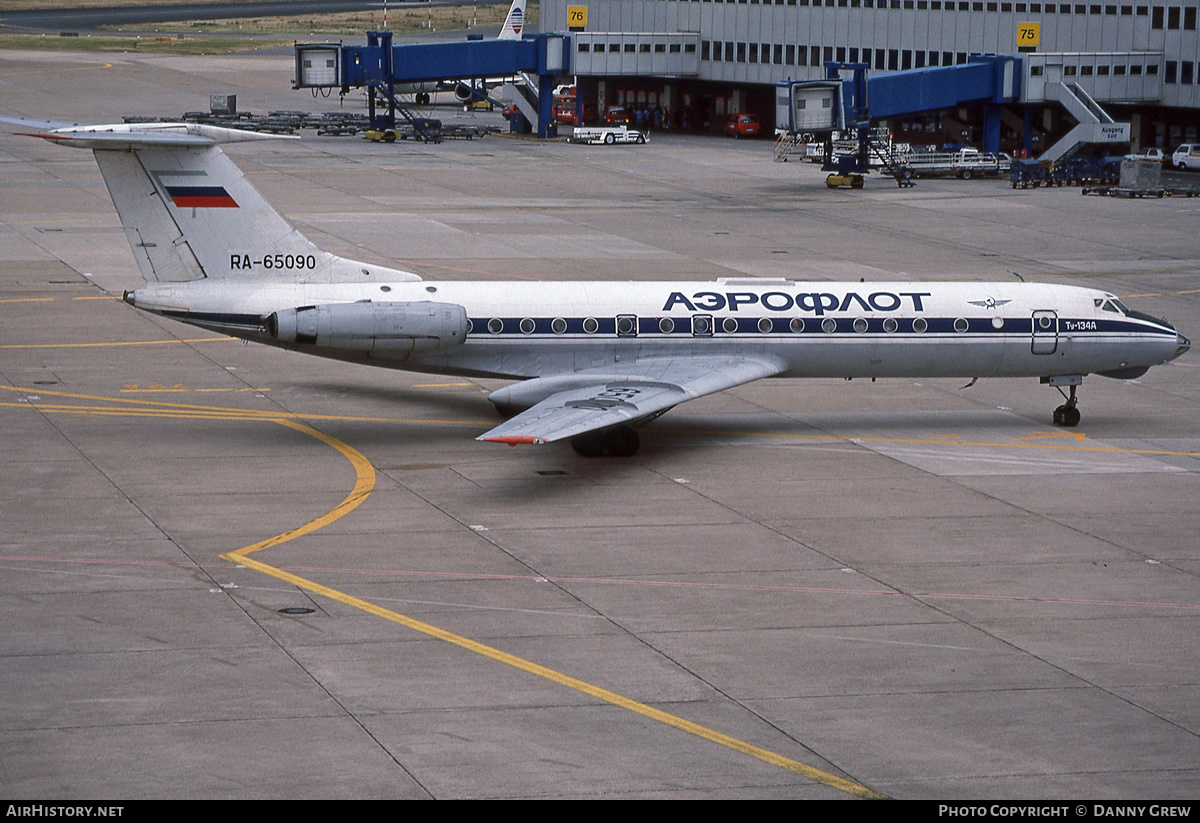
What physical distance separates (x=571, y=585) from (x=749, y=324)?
1168cm

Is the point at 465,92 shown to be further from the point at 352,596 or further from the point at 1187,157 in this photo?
the point at 352,596

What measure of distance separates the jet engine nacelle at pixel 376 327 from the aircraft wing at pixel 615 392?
1.98m

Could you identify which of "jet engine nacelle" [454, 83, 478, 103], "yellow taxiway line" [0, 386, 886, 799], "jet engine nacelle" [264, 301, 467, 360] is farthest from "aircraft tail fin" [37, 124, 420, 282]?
"jet engine nacelle" [454, 83, 478, 103]

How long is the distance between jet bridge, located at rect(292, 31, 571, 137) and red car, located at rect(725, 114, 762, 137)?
44.2 ft

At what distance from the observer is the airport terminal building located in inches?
3671

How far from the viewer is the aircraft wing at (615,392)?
31.0 meters

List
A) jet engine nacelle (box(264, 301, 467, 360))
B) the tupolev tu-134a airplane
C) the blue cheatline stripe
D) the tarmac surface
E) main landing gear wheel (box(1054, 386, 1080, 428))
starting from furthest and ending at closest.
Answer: main landing gear wheel (box(1054, 386, 1080, 428)) < the blue cheatline stripe < the tupolev tu-134a airplane < jet engine nacelle (box(264, 301, 467, 360)) < the tarmac surface

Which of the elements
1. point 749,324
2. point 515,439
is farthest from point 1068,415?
point 515,439

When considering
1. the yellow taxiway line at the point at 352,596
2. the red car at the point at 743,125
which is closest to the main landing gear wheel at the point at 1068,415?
the yellow taxiway line at the point at 352,596

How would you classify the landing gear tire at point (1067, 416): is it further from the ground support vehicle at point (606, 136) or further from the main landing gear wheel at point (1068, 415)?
the ground support vehicle at point (606, 136)

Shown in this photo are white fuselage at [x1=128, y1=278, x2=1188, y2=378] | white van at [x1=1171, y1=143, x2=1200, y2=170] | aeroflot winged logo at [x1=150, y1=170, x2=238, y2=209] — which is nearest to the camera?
aeroflot winged logo at [x1=150, y1=170, x2=238, y2=209]

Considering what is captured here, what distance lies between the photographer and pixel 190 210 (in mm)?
34844

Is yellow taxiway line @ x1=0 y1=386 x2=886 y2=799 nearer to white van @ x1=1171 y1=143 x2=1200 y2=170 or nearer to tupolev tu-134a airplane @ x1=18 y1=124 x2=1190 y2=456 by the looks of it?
tupolev tu-134a airplane @ x1=18 y1=124 x2=1190 y2=456

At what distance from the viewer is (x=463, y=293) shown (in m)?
35.5
